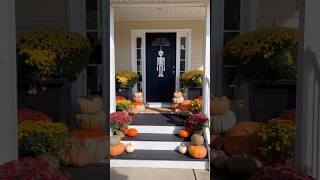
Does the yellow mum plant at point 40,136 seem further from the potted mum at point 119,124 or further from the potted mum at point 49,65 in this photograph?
the potted mum at point 119,124

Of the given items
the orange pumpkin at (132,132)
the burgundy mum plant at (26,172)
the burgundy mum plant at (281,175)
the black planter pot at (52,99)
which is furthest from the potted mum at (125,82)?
the burgundy mum plant at (281,175)

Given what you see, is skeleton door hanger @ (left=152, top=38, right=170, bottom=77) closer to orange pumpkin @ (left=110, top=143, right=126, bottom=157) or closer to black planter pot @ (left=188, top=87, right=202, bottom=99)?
black planter pot @ (left=188, top=87, right=202, bottom=99)

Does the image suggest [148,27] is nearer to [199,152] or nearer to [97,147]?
[199,152]

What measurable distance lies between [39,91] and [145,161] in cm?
218

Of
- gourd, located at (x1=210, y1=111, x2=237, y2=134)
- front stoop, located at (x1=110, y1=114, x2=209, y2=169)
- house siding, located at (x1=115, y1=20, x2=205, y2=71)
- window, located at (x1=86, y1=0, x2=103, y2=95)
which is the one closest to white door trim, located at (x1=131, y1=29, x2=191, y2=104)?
house siding, located at (x1=115, y1=20, x2=205, y2=71)

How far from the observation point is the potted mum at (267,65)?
2.62 metres

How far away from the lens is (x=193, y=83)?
738cm

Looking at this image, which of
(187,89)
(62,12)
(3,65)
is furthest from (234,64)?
(187,89)

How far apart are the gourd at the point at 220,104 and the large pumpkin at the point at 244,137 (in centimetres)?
18

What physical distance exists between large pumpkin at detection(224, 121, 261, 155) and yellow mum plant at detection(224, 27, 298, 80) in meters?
0.42

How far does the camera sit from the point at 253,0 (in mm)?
2658

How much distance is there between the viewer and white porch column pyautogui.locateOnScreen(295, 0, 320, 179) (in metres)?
2.01

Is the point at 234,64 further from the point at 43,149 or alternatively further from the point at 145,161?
the point at 145,161

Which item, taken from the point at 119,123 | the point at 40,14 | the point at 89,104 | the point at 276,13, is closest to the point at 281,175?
the point at 276,13
